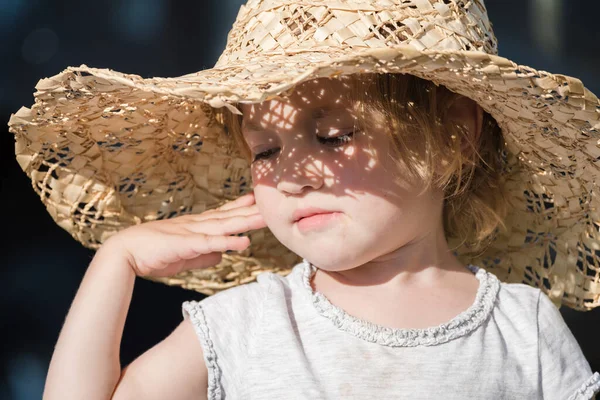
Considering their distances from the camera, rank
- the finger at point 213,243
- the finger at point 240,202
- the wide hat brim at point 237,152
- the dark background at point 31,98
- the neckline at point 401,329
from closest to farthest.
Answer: the wide hat brim at point 237,152, the neckline at point 401,329, the finger at point 213,243, the finger at point 240,202, the dark background at point 31,98

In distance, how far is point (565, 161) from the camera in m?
1.48

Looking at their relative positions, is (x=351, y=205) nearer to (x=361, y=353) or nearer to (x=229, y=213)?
(x=361, y=353)

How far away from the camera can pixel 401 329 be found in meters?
1.42

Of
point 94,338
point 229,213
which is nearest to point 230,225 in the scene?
point 229,213

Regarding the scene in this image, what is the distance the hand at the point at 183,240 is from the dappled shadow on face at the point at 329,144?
0.24 m

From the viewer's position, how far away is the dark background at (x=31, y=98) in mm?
2053

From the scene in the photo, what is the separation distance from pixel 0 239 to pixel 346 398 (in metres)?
1.14

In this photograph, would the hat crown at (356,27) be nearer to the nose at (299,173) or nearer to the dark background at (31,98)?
the nose at (299,173)

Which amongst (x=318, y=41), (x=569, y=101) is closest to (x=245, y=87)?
(x=318, y=41)

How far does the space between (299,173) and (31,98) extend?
1037 mm

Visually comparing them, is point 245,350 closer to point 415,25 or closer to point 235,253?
point 235,253

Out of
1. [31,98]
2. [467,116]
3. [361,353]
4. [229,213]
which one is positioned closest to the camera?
[361,353]

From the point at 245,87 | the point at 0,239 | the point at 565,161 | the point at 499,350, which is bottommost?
the point at 499,350

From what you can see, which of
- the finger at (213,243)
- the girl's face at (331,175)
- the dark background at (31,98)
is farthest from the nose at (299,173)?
the dark background at (31,98)
